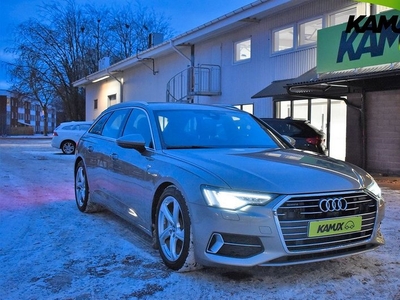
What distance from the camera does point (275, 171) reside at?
11.2 feet

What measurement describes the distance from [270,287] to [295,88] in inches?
348

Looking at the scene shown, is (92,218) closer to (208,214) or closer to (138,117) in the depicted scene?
(138,117)

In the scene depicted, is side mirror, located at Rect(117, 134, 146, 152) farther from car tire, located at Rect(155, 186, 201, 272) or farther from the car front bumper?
the car front bumper

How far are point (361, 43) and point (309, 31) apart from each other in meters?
3.93

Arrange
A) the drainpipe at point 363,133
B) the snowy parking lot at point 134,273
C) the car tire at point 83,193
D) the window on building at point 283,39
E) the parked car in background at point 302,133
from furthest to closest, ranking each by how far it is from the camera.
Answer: the window on building at point 283,39
the drainpipe at point 363,133
the parked car in background at point 302,133
the car tire at point 83,193
the snowy parking lot at point 134,273

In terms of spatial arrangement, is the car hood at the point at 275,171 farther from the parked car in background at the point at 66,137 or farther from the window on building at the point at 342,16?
the parked car in background at the point at 66,137

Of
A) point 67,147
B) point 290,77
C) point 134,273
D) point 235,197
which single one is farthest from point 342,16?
point 67,147

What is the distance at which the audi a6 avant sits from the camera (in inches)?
124

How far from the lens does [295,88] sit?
11.5 meters

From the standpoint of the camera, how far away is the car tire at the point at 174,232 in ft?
11.4

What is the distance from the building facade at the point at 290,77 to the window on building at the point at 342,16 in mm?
28

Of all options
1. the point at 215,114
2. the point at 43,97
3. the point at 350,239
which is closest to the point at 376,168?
the point at 215,114

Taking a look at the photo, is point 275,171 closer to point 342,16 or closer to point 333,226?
point 333,226

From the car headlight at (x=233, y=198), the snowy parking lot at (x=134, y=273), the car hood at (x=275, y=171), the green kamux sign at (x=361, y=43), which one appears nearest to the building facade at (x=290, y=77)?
the green kamux sign at (x=361, y=43)
